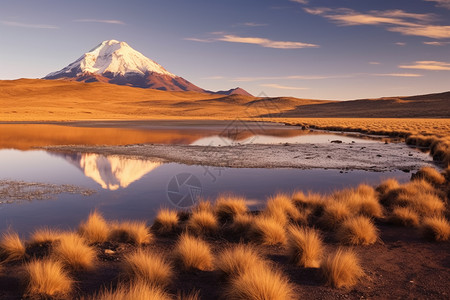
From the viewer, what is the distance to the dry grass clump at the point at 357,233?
7.43 metres

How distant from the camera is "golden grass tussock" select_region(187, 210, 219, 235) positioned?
816cm

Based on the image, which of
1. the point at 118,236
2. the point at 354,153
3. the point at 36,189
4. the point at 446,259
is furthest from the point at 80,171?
the point at 354,153

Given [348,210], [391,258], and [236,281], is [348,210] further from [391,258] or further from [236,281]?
[236,281]

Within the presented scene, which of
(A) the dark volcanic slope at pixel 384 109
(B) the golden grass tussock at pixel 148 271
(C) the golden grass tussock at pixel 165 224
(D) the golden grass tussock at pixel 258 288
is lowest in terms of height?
(C) the golden grass tussock at pixel 165 224

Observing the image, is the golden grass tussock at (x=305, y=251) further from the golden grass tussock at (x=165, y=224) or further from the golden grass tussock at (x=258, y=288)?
the golden grass tussock at (x=165, y=224)

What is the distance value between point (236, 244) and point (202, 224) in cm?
112

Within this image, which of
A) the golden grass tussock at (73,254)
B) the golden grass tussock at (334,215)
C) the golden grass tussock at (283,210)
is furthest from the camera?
the golden grass tussock at (283,210)

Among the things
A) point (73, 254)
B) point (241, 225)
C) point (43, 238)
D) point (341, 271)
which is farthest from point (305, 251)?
point (43, 238)

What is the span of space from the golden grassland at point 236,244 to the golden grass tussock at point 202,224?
2cm

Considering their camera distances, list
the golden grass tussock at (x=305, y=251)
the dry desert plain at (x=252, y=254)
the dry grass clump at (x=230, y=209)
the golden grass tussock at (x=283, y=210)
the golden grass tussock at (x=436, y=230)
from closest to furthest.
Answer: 1. the dry desert plain at (x=252, y=254)
2. the golden grass tussock at (x=305, y=251)
3. the golden grass tussock at (x=436, y=230)
4. the golden grass tussock at (x=283, y=210)
5. the dry grass clump at (x=230, y=209)

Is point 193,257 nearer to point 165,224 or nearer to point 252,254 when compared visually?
point 252,254

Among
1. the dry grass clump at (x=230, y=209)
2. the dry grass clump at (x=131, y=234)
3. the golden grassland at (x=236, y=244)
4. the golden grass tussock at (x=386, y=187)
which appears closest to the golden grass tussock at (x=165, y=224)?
the golden grassland at (x=236, y=244)

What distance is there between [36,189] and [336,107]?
13868 cm

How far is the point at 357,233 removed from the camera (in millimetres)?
7453
